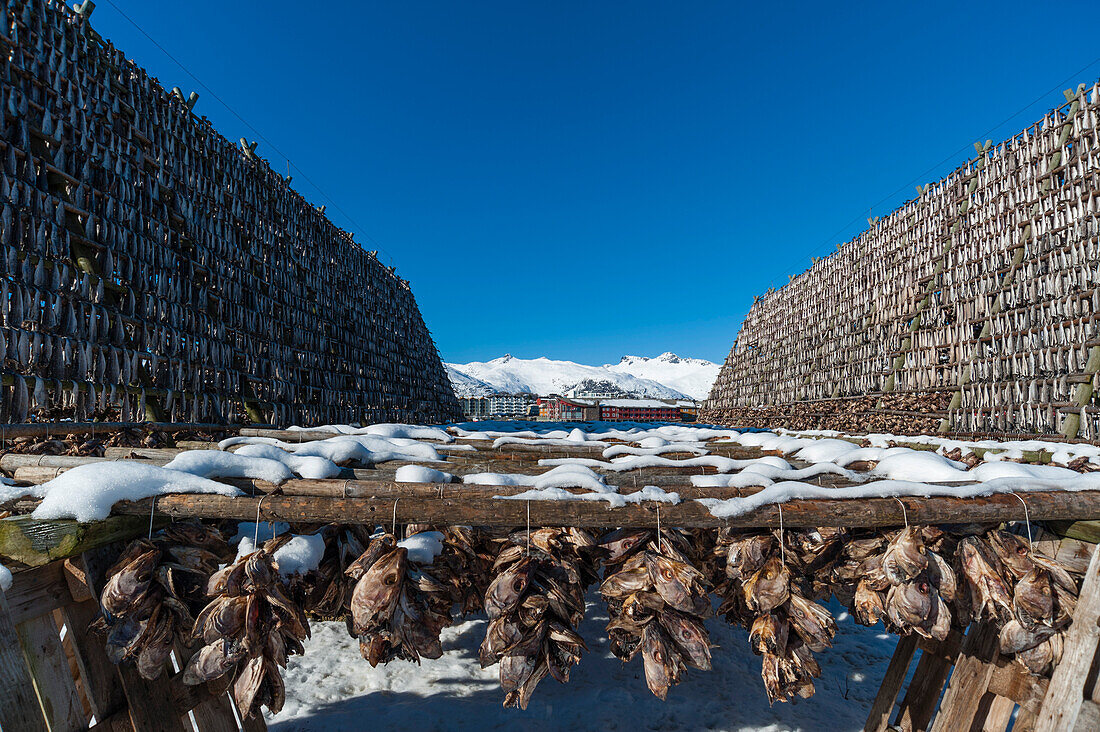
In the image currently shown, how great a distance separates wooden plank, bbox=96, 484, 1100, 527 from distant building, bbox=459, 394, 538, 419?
23389 millimetres

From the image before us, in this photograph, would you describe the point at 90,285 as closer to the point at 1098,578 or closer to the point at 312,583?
the point at 312,583

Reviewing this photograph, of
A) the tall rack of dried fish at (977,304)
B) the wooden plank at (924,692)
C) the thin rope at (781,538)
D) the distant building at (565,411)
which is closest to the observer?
the thin rope at (781,538)

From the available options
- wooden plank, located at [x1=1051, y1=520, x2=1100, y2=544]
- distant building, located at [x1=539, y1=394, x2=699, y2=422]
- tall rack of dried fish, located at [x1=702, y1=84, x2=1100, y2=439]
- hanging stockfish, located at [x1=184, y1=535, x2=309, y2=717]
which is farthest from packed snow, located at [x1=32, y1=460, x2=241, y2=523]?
distant building, located at [x1=539, y1=394, x2=699, y2=422]

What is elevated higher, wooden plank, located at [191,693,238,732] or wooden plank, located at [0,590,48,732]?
wooden plank, located at [0,590,48,732]

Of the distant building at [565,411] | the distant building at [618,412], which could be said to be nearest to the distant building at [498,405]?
the distant building at [565,411]

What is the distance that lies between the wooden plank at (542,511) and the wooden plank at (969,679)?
2.83ft

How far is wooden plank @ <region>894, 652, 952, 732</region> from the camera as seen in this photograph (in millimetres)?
2635

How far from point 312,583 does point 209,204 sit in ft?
24.7

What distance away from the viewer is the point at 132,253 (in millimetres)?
5656

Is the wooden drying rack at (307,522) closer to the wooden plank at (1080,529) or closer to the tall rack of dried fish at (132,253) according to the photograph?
the wooden plank at (1080,529)

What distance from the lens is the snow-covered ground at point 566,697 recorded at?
11.3 ft

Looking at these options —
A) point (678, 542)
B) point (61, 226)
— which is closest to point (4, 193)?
point (61, 226)

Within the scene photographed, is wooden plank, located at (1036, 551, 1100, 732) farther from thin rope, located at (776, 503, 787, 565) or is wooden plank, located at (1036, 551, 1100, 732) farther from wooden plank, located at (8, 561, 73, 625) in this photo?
wooden plank, located at (8, 561, 73, 625)

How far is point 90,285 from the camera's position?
5.12 m
